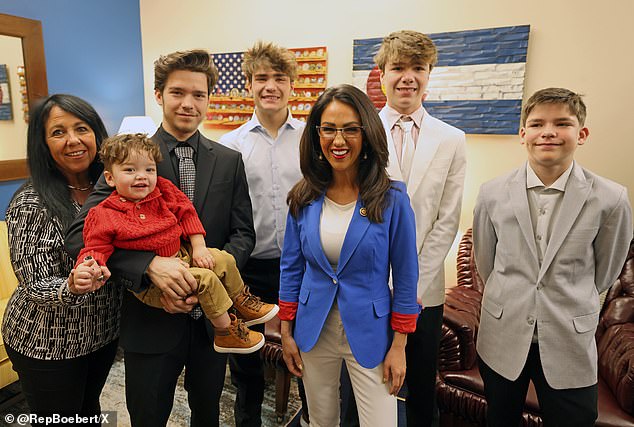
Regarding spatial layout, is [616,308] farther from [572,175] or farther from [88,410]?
[88,410]

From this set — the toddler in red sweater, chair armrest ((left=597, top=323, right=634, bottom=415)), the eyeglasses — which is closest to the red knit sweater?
the toddler in red sweater

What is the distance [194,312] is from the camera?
1450mm

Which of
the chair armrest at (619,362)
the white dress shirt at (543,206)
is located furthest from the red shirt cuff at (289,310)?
the chair armrest at (619,362)

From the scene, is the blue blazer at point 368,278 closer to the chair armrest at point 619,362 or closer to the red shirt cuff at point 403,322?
the red shirt cuff at point 403,322

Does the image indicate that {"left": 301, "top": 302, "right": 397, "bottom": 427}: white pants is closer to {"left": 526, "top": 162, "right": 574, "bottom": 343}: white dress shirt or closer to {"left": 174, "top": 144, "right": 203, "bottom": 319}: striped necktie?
{"left": 174, "top": 144, "right": 203, "bottom": 319}: striped necktie

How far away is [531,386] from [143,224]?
1.89m

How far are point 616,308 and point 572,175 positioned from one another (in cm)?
141

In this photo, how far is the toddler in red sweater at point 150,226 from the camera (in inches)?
49.6

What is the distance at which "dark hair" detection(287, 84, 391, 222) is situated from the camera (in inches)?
52.1

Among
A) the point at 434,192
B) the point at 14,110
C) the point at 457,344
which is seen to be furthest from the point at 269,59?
the point at 14,110

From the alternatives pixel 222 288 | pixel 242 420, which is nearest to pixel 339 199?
pixel 222 288

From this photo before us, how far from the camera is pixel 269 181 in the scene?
6.30 ft

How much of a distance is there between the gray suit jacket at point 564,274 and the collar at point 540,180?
14mm

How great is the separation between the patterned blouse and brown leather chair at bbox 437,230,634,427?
163cm
